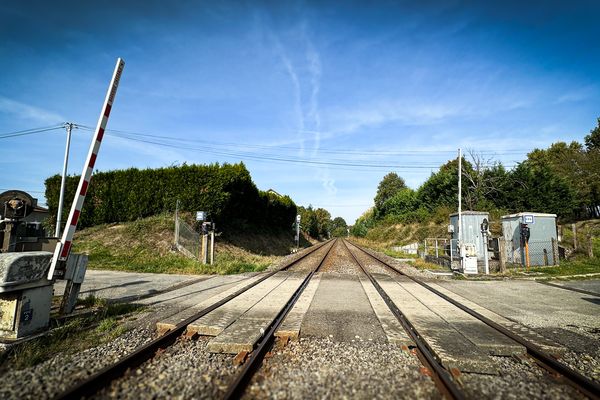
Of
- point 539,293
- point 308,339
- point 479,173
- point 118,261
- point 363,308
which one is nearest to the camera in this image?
point 308,339

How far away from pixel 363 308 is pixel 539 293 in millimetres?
5547

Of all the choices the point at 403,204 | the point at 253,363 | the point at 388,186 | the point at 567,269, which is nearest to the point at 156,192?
the point at 253,363

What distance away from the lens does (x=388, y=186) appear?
264 ft

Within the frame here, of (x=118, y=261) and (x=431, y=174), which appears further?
(x=431, y=174)

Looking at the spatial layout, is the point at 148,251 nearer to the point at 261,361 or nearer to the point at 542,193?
the point at 261,361

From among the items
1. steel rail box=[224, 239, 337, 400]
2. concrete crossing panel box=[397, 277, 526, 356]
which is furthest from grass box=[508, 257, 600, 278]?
steel rail box=[224, 239, 337, 400]

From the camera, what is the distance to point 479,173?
112 ft

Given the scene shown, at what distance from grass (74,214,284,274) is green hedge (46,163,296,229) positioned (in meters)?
0.90

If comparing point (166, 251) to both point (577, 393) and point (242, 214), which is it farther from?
point (577, 393)

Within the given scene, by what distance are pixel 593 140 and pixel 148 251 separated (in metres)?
54.3

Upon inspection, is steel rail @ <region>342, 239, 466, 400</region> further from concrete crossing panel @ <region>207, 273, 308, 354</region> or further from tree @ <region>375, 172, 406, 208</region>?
tree @ <region>375, 172, 406, 208</region>

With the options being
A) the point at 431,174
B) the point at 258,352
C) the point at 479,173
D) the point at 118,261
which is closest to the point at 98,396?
the point at 258,352

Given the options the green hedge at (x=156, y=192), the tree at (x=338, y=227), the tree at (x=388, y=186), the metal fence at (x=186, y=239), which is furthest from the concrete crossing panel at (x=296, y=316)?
the tree at (x=338, y=227)

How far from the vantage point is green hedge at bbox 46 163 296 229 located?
18.6 meters
